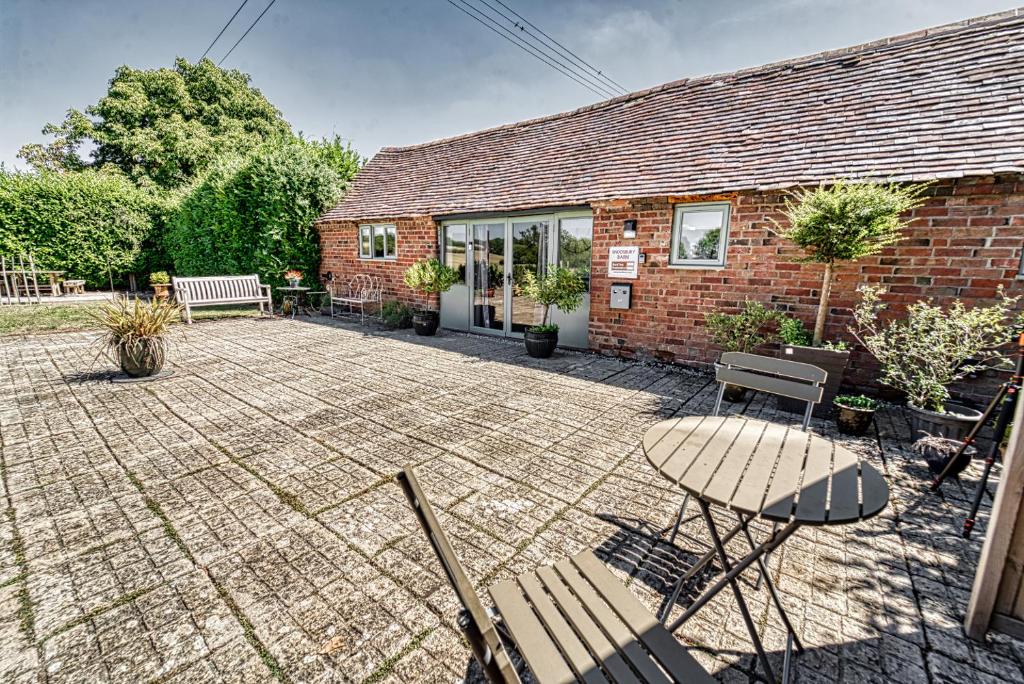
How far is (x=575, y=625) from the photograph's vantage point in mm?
1297

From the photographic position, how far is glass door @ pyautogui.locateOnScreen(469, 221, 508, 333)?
882 cm

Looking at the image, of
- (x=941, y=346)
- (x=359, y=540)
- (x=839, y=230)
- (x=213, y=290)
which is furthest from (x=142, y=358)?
(x=941, y=346)

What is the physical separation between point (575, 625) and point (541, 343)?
5828mm

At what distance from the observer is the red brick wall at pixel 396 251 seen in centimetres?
1002

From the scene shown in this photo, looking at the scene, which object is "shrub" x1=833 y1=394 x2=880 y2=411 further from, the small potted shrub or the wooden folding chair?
the wooden folding chair

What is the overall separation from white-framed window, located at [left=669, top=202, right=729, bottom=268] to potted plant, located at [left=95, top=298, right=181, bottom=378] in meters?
7.53

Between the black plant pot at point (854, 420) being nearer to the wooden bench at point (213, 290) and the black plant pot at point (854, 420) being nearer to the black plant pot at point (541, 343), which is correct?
the black plant pot at point (541, 343)

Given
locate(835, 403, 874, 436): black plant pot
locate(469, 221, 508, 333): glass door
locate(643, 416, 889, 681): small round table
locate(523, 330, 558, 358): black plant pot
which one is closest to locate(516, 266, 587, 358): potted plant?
locate(523, 330, 558, 358): black plant pot

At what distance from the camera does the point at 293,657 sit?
5.62ft

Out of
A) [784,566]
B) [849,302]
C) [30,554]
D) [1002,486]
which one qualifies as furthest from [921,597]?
[30,554]

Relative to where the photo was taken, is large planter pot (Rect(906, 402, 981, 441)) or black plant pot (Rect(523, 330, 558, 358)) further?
black plant pot (Rect(523, 330, 558, 358))

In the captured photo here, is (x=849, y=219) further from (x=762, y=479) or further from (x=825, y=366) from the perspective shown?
(x=762, y=479)

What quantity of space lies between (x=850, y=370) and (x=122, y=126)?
110ft

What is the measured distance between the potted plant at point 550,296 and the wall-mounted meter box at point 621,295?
22.2 inches
